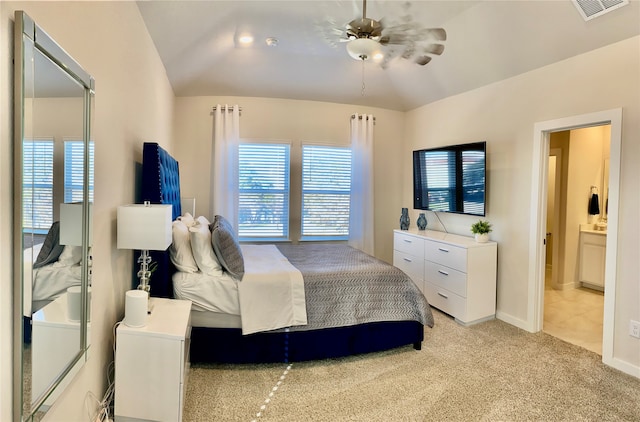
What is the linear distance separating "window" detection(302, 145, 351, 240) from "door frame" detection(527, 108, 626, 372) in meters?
2.46

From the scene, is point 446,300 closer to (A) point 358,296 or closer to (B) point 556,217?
(A) point 358,296

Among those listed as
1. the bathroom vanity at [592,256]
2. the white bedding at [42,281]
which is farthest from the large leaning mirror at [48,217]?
the bathroom vanity at [592,256]

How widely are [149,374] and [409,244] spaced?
3.30 metres

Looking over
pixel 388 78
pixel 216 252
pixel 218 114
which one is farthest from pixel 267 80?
pixel 216 252

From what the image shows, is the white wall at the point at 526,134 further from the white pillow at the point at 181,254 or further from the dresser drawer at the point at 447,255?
the white pillow at the point at 181,254

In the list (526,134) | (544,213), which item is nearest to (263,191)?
(526,134)

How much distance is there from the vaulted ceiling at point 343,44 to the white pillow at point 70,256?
1.84m

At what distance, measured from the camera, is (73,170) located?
4.55 ft

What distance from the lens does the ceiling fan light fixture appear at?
2.31 meters

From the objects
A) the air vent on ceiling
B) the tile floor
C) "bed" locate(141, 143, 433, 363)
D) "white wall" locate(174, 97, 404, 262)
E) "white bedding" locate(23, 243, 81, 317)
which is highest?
the air vent on ceiling

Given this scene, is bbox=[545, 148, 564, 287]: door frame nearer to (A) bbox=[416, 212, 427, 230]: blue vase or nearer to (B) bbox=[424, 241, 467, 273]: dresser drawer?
(A) bbox=[416, 212, 427, 230]: blue vase

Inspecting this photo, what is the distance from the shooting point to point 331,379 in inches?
97.9

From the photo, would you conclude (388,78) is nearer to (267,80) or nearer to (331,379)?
(267,80)

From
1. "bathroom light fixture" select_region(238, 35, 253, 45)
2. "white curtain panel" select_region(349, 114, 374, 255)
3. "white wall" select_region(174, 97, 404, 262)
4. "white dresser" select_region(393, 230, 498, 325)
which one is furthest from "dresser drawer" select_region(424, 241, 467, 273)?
"bathroom light fixture" select_region(238, 35, 253, 45)
